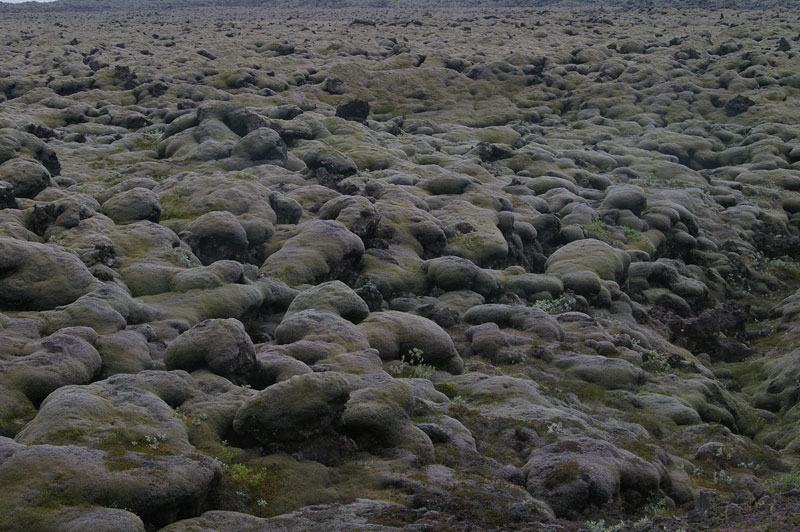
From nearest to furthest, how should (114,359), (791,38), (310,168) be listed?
(114,359) → (310,168) → (791,38)

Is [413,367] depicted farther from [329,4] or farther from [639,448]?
[329,4]

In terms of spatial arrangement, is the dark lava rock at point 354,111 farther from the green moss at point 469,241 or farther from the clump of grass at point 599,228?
the green moss at point 469,241

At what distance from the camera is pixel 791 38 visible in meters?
82.7

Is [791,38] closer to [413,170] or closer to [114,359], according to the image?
[413,170]

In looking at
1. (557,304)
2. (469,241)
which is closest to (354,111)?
(469,241)

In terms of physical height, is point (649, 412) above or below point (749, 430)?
above

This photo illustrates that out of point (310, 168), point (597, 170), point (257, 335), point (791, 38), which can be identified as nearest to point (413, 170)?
point (310, 168)

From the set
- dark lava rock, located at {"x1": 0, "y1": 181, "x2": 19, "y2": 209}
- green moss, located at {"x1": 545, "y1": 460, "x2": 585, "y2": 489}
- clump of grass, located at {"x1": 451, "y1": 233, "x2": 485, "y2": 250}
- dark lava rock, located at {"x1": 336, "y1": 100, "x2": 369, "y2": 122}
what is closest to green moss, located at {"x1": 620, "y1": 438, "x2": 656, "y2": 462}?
green moss, located at {"x1": 545, "y1": 460, "x2": 585, "y2": 489}

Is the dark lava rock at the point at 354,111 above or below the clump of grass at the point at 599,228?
above

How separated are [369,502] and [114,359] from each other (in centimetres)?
792

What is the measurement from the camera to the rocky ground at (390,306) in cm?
1328

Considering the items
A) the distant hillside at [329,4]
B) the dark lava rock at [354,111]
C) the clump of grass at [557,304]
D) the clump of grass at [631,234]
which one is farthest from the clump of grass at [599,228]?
the distant hillside at [329,4]

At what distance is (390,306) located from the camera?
25703 mm

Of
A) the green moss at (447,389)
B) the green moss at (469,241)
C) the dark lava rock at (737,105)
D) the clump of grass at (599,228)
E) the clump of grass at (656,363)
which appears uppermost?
the dark lava rock at (737,105)
